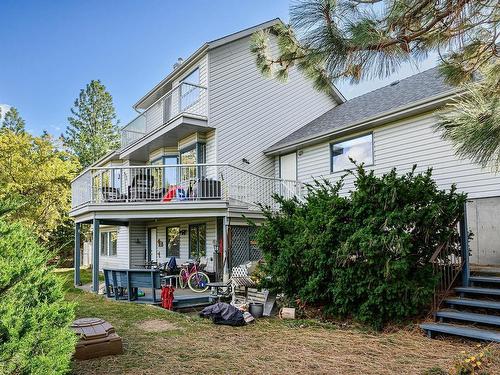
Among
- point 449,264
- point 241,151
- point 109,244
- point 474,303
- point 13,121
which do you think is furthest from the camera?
point 13,121

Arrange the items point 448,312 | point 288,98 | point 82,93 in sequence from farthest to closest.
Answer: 1. point 82,93
2. point 288,98
3. point 448,312

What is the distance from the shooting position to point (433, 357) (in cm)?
495

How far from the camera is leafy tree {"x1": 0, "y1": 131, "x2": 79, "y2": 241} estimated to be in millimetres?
18812

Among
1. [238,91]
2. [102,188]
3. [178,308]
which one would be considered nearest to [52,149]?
[102,188]

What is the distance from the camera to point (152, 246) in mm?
17734

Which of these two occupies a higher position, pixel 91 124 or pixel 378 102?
pixel 91 124

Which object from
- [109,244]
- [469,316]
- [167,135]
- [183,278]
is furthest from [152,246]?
[469,316]

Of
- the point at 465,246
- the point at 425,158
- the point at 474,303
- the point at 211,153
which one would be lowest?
the point at 474,303

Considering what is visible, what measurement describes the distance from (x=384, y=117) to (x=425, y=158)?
5.08 feet

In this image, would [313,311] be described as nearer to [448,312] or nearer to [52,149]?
[448,312]

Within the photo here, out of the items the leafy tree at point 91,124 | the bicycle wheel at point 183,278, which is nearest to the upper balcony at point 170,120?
the bicycle wheel at point 183,278

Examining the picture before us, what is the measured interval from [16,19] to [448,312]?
35.4 ft

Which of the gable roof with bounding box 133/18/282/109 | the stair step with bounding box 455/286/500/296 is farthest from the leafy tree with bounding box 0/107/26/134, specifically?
the stair step with bounding box 455/286/500/296

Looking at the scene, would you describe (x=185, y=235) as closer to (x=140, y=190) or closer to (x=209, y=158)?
(x=209, y=158)
